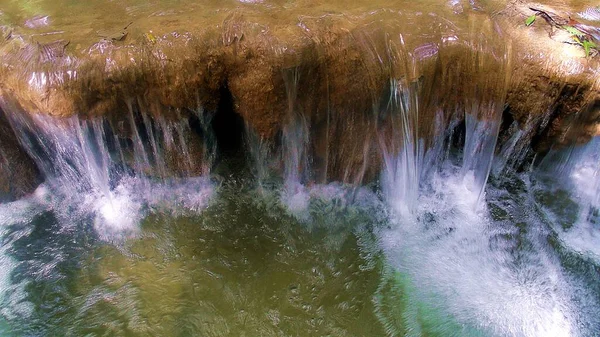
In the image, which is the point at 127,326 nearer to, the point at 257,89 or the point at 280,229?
the point at 280,229

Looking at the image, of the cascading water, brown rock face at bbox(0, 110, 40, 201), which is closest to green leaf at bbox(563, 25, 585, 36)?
the cascading water

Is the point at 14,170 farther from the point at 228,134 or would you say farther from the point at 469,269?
the point at 469,269

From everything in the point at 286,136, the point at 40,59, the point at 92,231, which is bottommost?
the point at 92,231

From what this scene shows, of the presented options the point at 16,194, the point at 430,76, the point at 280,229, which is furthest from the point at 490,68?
the point at 16,194

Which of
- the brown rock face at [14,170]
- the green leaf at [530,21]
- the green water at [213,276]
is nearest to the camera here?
the green water at [213,276]

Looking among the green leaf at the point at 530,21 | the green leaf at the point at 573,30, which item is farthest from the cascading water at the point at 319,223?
the green leaf at the point at 573,30

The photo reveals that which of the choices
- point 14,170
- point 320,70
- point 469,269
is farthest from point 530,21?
point 14,170

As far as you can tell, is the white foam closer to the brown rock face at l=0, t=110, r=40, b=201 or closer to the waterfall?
the waterfall

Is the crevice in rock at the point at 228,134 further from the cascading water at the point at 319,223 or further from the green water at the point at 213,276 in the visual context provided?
the green water at the point at 213,276
